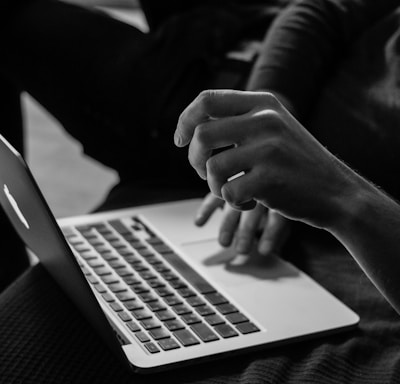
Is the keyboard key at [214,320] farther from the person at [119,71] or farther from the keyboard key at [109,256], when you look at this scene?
the person at [119,71]

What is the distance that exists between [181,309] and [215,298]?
5cm

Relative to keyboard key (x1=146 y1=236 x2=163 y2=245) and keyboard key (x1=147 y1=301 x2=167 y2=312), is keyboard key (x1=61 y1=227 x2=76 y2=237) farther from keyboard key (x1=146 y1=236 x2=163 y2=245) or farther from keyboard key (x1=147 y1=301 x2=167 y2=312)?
keyboard key (x1=147 y1=301 x2=167 y2=312)

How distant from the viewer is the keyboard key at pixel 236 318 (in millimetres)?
815

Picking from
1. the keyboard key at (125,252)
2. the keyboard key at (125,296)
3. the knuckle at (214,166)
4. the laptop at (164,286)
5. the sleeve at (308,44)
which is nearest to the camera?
the knuckle at (214,166)

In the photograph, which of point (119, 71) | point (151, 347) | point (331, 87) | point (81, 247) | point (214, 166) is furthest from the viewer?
point (119, 71)

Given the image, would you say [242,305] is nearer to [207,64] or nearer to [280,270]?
[280,270]

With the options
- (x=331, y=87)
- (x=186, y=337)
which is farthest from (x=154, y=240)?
(x=331, y=87)

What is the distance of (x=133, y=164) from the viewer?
1312 mm

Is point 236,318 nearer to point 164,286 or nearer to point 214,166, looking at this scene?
point 164,286

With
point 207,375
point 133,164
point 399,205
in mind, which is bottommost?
point 133,164

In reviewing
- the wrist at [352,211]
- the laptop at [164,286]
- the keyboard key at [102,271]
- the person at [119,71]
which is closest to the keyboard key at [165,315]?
the laptop at [164,286]

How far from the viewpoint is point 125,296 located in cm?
85

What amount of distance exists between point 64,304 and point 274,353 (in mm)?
214

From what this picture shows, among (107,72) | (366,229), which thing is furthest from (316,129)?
(366,229)
